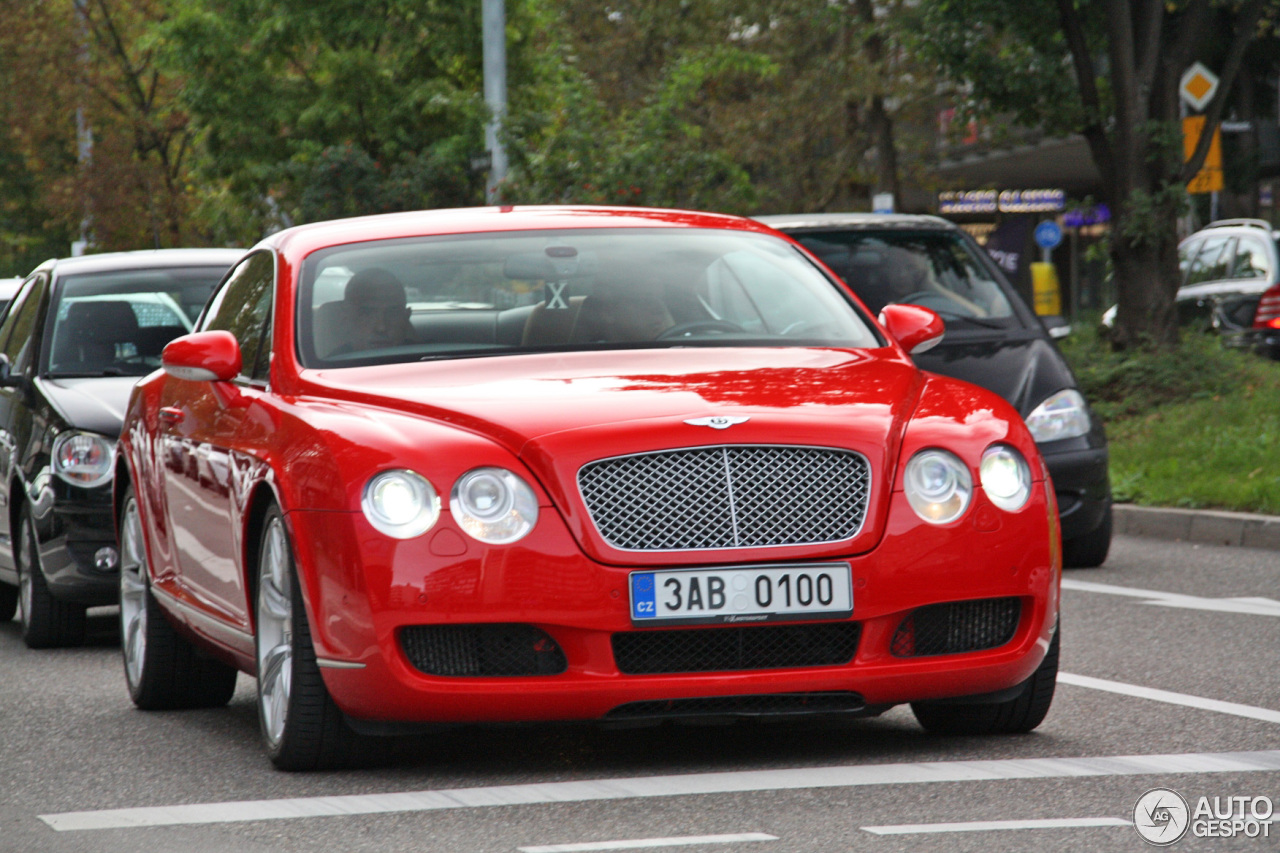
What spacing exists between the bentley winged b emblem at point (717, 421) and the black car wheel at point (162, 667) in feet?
7.79

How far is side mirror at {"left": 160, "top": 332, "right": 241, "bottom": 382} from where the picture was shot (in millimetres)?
6316

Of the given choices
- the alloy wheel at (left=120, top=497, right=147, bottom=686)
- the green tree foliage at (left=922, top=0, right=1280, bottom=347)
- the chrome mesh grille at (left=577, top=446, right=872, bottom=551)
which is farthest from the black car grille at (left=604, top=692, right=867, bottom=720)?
the green tree foliage at (left=922, top=0, right=1280, bottom=347)

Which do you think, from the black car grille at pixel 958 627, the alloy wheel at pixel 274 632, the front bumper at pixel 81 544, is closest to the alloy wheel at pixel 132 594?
the front bumper at pixel 81 544

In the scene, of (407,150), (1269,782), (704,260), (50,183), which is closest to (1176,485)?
(704,260)

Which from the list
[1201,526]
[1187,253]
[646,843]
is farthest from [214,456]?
[1187,253]

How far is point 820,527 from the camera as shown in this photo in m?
5.29

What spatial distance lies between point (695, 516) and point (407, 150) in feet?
87.3

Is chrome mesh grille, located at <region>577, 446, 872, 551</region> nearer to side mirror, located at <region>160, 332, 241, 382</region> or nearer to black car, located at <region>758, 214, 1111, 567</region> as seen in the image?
side mirror, located at <region>160, 332, 241, 382</region>

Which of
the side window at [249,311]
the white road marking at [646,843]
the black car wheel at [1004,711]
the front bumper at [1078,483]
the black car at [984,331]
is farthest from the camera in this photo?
the black car at [984,331]

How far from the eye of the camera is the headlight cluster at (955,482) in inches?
213

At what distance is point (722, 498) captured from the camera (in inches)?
206

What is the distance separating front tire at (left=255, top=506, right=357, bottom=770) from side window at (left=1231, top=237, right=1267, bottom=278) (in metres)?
17.8

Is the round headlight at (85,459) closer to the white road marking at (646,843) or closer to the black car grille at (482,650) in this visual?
the black car grille at (482,650)

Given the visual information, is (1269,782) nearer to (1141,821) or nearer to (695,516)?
(1141,821)
